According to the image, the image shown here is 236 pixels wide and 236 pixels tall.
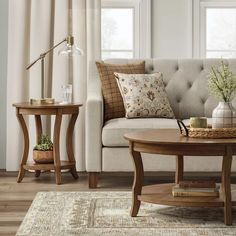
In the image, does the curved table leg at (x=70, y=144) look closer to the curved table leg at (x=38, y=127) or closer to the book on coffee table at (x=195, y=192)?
the curved table leg at (x=38, y=127)

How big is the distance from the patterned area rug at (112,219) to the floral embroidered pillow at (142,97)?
32.3 inches

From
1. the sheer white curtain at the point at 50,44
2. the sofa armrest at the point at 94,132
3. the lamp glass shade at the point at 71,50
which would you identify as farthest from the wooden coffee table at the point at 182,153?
the sheer white curtain at the point at 50,44

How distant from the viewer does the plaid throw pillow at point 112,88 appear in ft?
16.6

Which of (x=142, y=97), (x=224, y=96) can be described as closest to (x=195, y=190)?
(x=224, y=96)

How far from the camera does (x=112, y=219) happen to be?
147 inches

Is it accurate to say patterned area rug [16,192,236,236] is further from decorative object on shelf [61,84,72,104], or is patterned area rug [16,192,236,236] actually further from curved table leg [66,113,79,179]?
decorative object on shelf [61,84,72,104]

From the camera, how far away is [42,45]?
5.67 m

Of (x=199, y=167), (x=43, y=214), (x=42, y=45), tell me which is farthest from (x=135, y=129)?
(x=42, y=45)

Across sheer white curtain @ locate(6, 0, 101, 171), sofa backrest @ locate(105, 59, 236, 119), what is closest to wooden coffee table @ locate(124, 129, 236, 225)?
sofa backrest @ locate(105, 59, 236, 119)

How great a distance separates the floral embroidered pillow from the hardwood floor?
0.56 meters

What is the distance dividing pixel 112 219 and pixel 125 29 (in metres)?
2.53

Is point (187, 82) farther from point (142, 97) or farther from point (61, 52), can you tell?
point (61, 52)

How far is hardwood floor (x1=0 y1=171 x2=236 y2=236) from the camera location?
3.87 meters

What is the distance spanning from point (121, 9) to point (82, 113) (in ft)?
3.25
